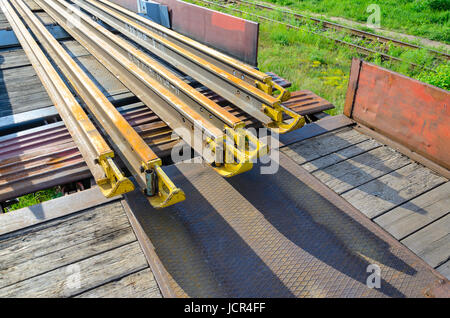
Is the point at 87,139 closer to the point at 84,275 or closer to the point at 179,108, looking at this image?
the point at 179,108

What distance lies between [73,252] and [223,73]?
2734 mm

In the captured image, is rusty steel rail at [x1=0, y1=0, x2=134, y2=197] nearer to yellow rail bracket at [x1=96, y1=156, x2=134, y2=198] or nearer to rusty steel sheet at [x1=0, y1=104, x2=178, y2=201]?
yellow rail bracket at [x1=96, y1=156, x2=134, y2=198]

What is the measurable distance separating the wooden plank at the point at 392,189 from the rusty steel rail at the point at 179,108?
1.02 m

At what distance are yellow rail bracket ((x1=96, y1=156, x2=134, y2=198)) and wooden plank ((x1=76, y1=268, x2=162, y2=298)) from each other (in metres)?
0.66

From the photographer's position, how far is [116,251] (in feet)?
8.41

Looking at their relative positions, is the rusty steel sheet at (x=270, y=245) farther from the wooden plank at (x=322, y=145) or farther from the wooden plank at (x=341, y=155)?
the wooden plank at (x=322, y=145)

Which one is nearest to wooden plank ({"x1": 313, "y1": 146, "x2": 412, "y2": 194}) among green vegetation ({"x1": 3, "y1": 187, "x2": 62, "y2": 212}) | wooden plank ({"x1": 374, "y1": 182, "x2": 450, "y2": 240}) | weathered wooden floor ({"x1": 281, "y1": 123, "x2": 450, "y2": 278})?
weathered wooden floor ({"x1": 281, "y1": 123, "x2": 450, "y2": 278})

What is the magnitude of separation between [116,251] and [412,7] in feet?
48.7

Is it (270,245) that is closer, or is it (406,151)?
(270,245)

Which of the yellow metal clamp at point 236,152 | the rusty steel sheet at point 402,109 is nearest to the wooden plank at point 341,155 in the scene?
the rusty steel sheet at point 402,109

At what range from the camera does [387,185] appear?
325 centimetres

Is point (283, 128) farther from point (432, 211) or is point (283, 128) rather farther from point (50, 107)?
point (50, 107)

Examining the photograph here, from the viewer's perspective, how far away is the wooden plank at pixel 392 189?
3.03m

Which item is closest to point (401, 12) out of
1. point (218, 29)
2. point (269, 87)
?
point (218, 29)
